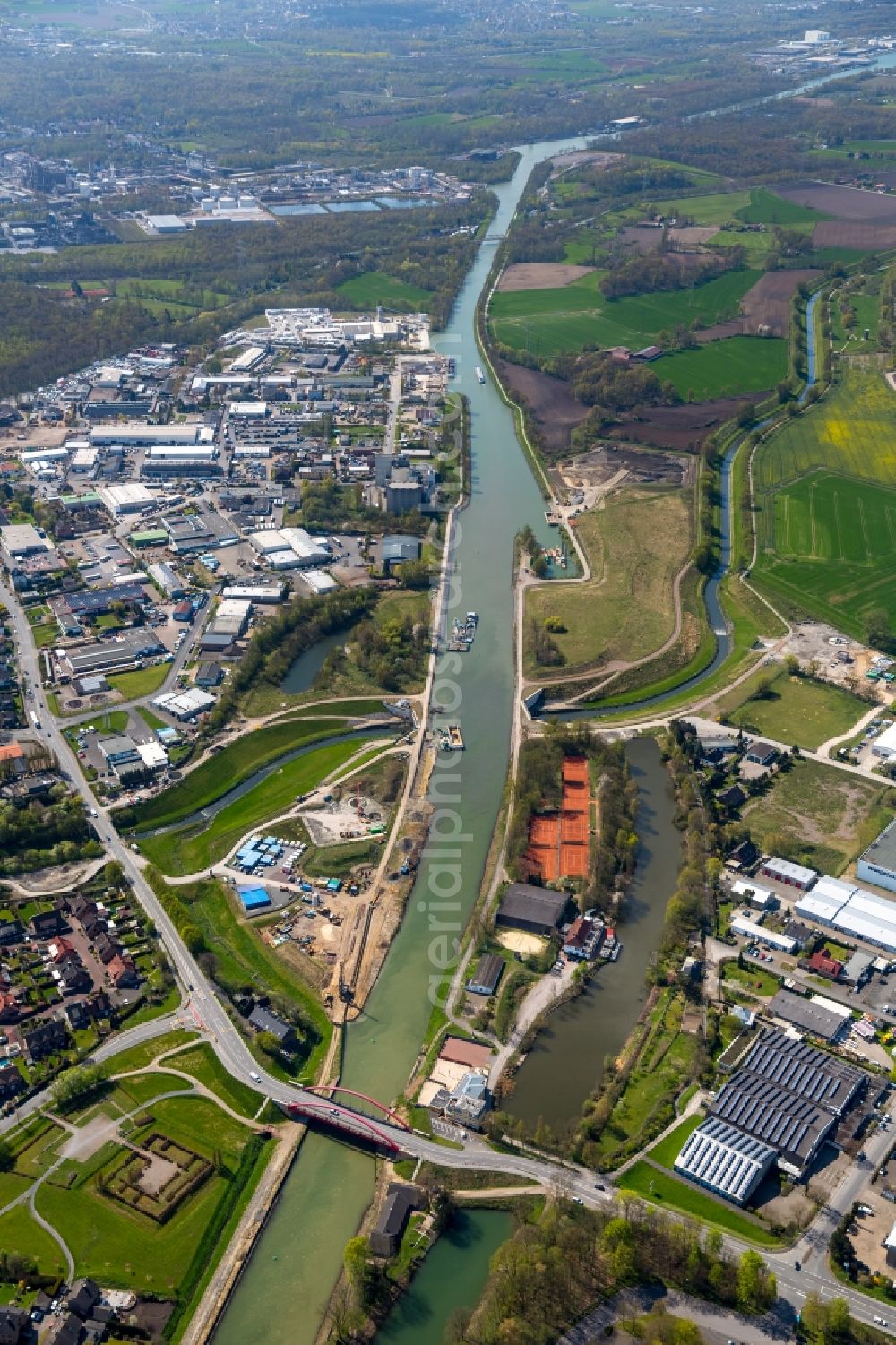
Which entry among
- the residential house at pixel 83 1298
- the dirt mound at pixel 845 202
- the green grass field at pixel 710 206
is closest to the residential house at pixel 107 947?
the residential house at pixel 83 1298

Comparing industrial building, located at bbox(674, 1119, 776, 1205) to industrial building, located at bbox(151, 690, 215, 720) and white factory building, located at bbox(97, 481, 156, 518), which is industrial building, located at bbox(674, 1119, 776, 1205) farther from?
white factory building, located at bbox(97, 481, 156, 518)

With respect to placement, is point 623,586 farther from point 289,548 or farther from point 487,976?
point 487,976

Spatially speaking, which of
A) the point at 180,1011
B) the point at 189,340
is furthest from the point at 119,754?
the point at 189,340

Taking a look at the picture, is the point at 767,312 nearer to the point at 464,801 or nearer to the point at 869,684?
the point at 869,684

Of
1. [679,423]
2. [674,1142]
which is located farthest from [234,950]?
[679,423]

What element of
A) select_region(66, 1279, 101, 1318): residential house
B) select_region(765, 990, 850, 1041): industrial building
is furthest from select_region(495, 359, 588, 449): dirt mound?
select_region(66, 1279, 101, 1318): residential house

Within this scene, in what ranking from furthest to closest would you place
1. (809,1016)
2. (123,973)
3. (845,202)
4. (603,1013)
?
(845,202)
(123,973)
(603,1013)
(809,1016)
